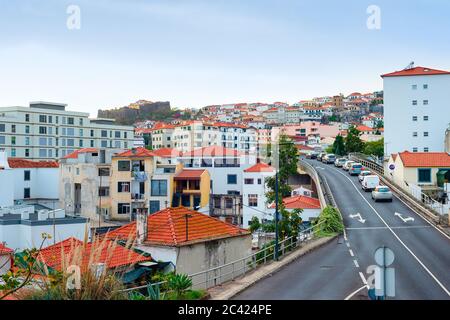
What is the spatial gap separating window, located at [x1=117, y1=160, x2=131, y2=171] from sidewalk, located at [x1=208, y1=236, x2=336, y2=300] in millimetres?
36639

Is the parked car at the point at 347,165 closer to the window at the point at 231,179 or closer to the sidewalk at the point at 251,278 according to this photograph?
the window at the point at 231,179

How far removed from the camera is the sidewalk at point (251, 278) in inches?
571

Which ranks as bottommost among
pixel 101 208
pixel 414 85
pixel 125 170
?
pixel 101 208

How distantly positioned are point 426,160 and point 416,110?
25.7 m

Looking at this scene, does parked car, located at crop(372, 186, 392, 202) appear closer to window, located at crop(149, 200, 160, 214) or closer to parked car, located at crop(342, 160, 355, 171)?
parked car, located at crop(342, 160, 355, 171)

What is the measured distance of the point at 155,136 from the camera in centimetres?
14362

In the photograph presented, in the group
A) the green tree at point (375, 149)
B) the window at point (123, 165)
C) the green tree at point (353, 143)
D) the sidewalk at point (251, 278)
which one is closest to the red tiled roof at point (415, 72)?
the green tree at point (353, 143)

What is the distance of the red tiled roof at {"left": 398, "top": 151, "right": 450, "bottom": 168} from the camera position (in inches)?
1629

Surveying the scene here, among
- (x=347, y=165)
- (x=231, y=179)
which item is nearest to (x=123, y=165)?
(x=231, y=179)

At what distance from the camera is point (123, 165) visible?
191ft

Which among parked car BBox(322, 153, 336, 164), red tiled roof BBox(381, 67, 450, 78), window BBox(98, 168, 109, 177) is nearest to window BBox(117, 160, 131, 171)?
window BBox(98, 168, 109, 177)
